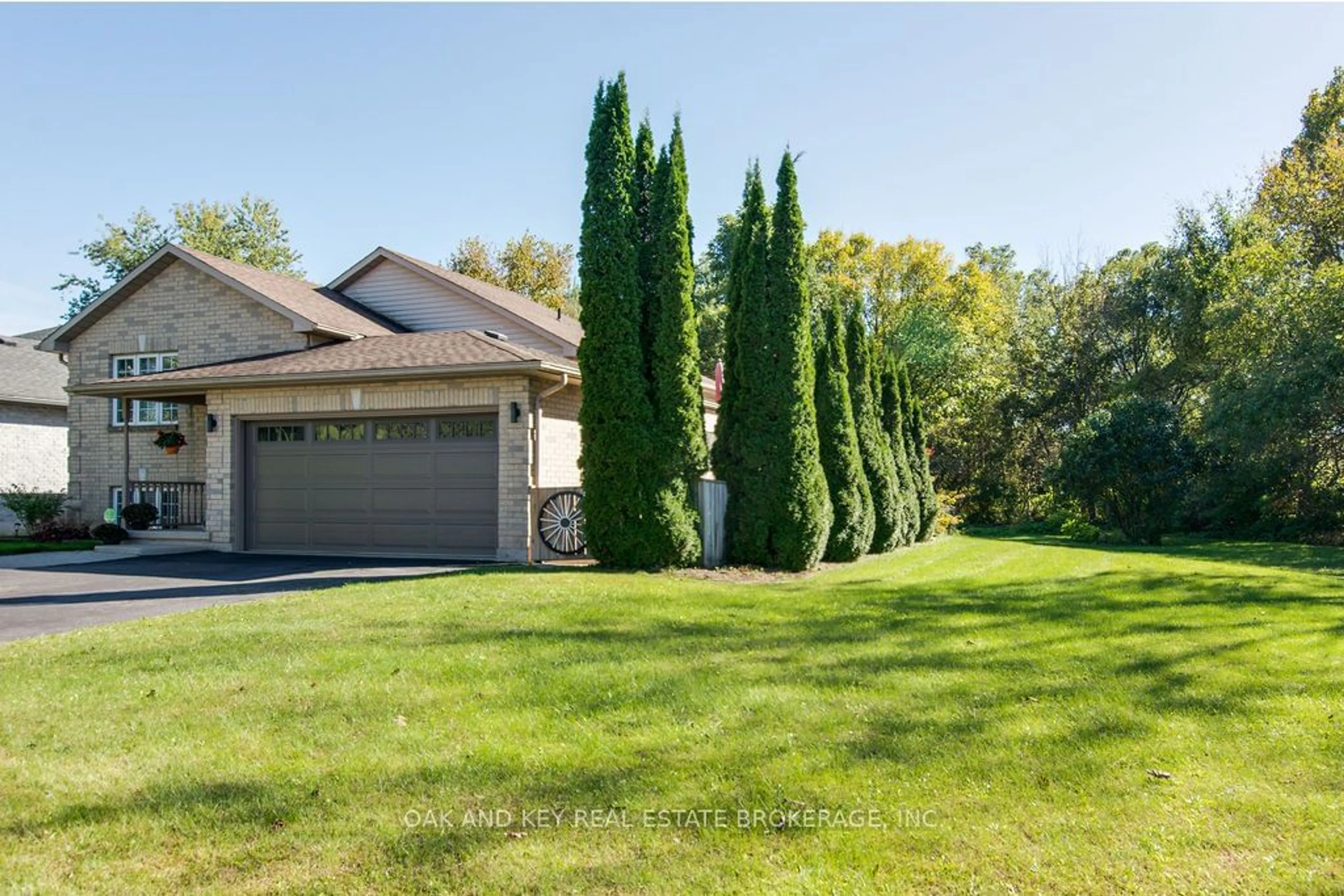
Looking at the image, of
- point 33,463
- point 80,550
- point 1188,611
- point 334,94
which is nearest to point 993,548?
point 1188,611

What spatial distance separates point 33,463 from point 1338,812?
26.7 metres

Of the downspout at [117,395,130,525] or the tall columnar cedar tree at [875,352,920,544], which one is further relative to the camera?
the tall columnar cedar tree at [875,352,920,544]

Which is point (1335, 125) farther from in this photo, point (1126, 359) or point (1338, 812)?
point (1338, 812)

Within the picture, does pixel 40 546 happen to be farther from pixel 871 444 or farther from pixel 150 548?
pixel 871 444

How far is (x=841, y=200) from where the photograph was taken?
24125 millimetres

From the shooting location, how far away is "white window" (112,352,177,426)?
1802 cm

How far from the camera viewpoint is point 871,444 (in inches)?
→ 603

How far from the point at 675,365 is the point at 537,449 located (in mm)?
2731

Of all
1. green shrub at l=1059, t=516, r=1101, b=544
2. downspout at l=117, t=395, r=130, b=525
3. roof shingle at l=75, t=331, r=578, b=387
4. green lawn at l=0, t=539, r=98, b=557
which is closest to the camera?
roof shingle at l=75, t=331, r=578, b=387

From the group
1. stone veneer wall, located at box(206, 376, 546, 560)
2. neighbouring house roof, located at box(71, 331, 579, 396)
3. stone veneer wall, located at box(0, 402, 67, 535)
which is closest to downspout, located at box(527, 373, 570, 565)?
stone veneer wall, located at box(206, 376, 546, 560)

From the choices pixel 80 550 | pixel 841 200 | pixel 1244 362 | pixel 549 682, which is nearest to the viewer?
pixel 549 682

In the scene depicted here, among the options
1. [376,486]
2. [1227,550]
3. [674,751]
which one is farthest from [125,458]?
[1227,550]

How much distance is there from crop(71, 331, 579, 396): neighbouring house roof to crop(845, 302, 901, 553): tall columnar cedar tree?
527 cm

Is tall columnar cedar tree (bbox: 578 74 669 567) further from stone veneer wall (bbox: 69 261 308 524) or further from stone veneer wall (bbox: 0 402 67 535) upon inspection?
stone veneer wall (bbox: 0 402 67 535)
